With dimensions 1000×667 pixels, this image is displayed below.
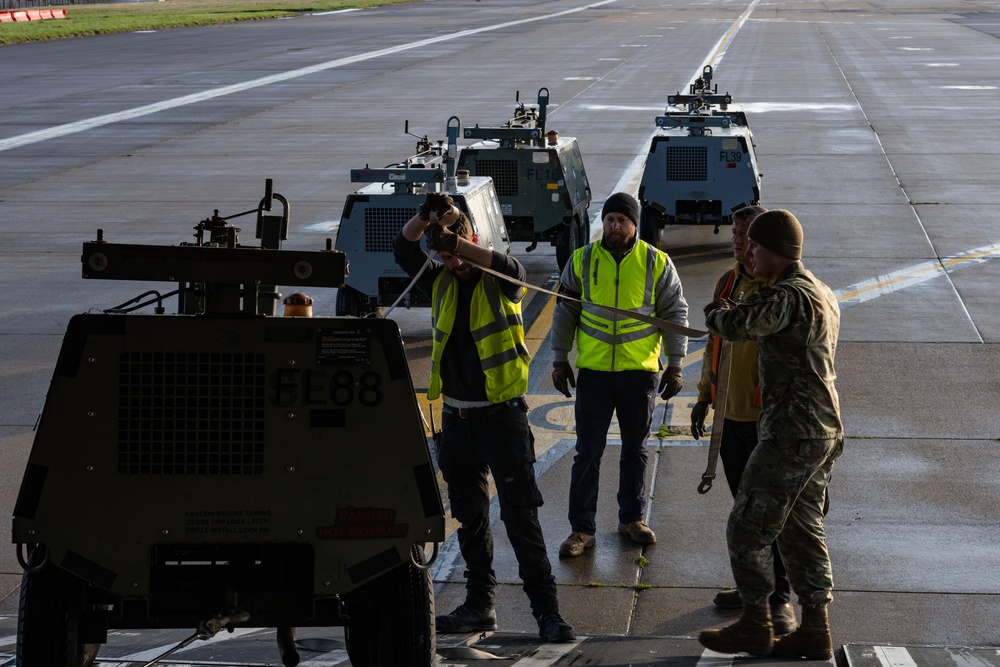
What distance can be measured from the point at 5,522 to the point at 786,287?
225 inches

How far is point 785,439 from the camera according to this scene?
638 centimetres

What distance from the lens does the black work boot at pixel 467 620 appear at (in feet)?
Answer: 23.2

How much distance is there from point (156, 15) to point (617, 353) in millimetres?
82353

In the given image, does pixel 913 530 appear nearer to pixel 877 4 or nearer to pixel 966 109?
pixel 966 109

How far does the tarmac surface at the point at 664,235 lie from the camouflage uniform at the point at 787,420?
0.64 metres

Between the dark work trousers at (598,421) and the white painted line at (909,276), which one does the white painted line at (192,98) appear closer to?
the white painted line at (909,276)

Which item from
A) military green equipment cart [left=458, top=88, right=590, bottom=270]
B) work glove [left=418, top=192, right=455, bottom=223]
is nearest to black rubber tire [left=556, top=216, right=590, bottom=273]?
military green equipment cart [left=458, top=88, right=590, bottom=270]

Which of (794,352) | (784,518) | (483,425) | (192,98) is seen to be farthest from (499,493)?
(192,98)

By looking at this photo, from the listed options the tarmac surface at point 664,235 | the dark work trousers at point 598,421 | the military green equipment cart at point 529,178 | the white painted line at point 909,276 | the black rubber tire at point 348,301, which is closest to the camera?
the tarmac surface at point 664,235

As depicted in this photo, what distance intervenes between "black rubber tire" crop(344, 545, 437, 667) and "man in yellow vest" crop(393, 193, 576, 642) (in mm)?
1510

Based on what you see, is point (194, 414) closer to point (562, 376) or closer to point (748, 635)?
point (748, 635)

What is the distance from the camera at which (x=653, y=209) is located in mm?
19172

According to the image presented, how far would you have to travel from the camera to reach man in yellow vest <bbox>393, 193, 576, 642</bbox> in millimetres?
7008

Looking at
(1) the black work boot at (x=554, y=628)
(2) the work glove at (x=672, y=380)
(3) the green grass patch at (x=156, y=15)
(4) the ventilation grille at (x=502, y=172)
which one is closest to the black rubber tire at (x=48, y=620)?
(1) the black work boot at (x=554, y=628)
